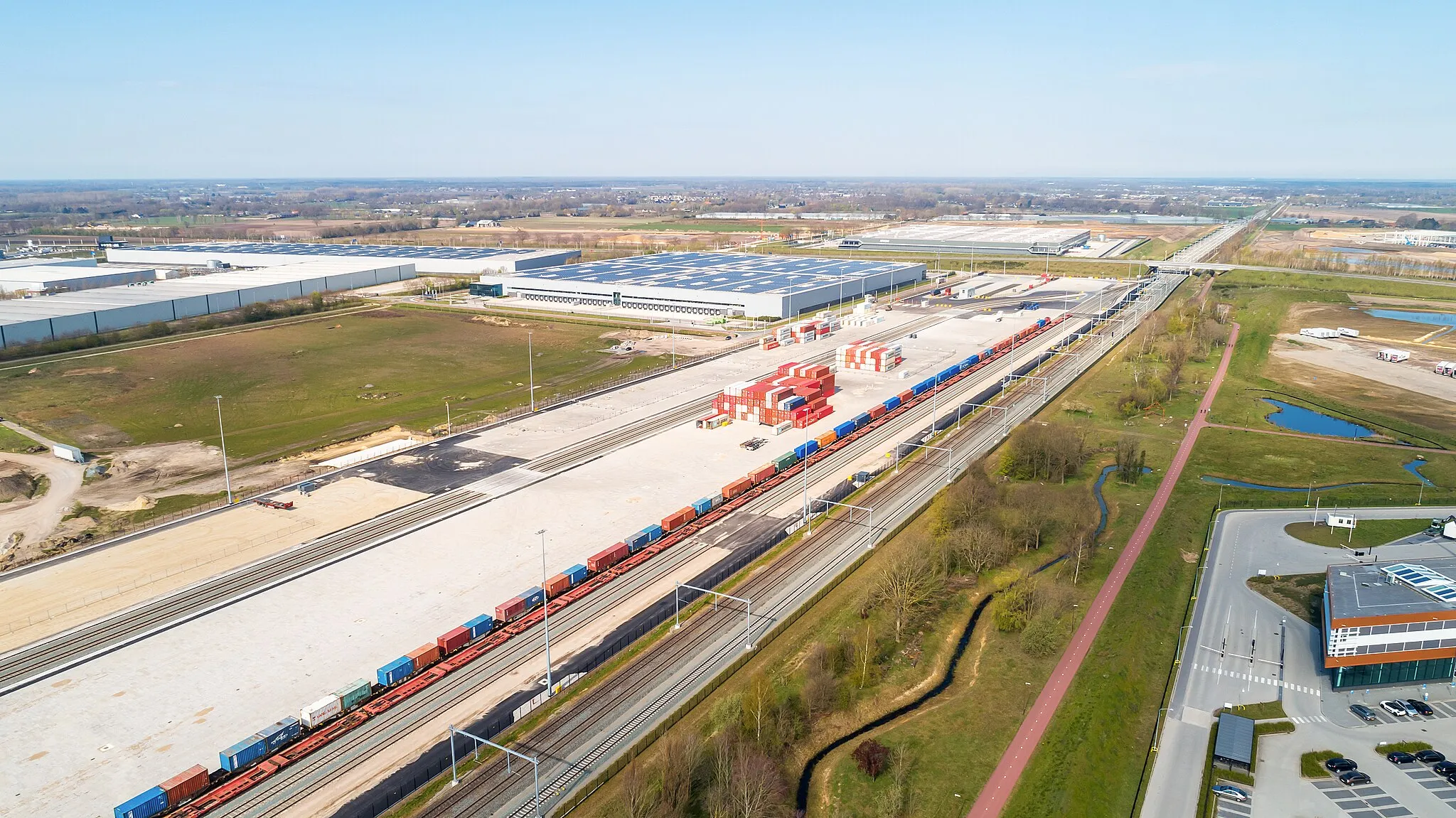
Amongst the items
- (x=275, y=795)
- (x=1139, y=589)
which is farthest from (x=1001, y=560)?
(x=275, y=795)

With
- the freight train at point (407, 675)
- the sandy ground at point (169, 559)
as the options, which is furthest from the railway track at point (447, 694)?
the sandy ground at point (169, 559)

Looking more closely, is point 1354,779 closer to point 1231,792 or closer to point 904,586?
point 1231,792

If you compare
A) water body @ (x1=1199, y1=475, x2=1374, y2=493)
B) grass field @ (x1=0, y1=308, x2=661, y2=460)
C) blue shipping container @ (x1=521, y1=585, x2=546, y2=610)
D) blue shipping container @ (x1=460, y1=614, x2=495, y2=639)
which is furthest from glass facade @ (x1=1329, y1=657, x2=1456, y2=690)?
grass field @ (x1=0, y1=308, x2=661, y2=460)

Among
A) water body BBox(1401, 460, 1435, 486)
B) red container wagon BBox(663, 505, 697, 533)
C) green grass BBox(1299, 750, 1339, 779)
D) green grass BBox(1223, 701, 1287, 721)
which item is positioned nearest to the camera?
green grass BBox(1299, 750, 1339, 779)

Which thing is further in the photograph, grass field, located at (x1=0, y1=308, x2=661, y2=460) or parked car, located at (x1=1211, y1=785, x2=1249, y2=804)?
grass field, located at (x1=0, y1=308, x2=661, y2=460)

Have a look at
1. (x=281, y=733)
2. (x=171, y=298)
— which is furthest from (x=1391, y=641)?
(x=171, y=298)

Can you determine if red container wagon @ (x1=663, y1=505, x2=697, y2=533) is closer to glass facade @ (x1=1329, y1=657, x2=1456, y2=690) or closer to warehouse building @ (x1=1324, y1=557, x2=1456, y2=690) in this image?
warehouse building @ (x1=1324, y1=557, x2=1456, y2=690)
